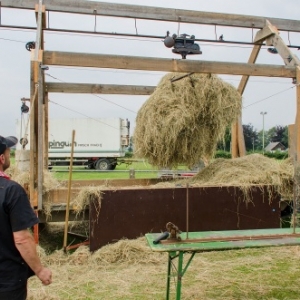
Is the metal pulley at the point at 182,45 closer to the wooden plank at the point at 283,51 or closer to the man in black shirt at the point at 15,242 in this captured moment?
the wooden plank at the point at 283,51

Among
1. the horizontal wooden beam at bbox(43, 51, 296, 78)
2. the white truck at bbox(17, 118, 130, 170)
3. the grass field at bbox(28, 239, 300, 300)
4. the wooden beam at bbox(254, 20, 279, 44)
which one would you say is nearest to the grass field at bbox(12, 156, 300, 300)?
the grass field at bbox(28, 239, 300, 300)

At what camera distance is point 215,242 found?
353 cm

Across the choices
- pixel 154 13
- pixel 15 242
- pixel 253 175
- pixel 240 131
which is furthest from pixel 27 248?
pixel 240 131

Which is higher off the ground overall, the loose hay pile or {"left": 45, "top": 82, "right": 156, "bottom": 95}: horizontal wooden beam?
{"left": 45, "top": 82, "right": 156, "bottom": 95}: horizontal wooden beam

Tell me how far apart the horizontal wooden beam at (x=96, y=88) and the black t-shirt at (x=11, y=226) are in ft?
15.6

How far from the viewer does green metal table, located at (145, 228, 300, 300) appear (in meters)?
3.26

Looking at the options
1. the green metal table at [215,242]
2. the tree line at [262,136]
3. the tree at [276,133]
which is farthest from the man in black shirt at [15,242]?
the tree at [276,133]

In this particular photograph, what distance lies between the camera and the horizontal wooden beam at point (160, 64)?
16.3 ft

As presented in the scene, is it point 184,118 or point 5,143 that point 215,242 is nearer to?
point 5,143

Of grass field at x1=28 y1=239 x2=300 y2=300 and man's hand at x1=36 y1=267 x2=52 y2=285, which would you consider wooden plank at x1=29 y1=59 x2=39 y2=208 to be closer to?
grass field at x1=28 y1=239 x2=300 y2=300

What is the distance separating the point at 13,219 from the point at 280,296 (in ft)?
9.36

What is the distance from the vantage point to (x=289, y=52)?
20.5ft

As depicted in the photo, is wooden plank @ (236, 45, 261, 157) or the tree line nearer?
Answer: wooden plank @ (236, 45, 261, 157)

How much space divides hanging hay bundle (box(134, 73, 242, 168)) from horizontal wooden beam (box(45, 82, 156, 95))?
925 millimetres
